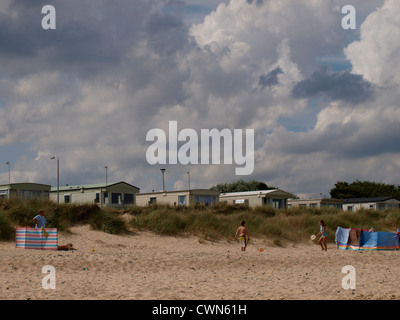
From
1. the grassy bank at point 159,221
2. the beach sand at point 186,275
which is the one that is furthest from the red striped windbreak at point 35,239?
the grassy bank at point 159,221

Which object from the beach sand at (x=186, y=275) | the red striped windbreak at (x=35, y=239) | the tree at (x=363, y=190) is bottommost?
the beach sand at (x=186, y=275)

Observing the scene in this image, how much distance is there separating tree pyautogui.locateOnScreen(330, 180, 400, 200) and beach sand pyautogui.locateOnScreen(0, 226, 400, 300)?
51422 mm

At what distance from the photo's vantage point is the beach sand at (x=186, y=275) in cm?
945

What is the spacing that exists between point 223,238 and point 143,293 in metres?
14.0

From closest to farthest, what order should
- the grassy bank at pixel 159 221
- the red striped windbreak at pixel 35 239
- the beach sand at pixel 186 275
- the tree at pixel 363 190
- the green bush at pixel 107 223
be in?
1. the beach sand at pixel 186 275
2. the red striped windbreak at pixel 35 239
3. the grassy bank at pixel 159 221
4. the green bush at pixel 107 223
5. the tree at pixel 363 190

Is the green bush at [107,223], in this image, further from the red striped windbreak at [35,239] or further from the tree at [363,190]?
the tree at [363,190]

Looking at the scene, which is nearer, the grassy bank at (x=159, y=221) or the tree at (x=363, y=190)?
the grassy bank at (x=159, y=221)

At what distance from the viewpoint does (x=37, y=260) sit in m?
13.2

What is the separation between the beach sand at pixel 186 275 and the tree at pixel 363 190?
51422 millimetres

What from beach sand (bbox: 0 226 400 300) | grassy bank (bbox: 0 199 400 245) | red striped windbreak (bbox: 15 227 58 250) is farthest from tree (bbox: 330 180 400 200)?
red striped windbreak (bbox: 15 227 58 250)
